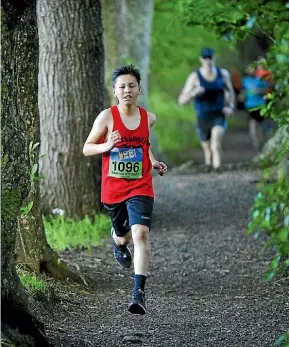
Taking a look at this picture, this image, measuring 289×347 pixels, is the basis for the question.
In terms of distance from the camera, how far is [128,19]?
2127 centimetres

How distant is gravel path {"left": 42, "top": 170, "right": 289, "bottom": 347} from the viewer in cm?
743

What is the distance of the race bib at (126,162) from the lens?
8.41m

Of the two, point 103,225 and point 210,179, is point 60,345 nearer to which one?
point 103,225

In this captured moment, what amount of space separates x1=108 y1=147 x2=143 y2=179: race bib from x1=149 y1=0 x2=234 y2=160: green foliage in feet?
41.1

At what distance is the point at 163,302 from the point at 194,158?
18.3 m

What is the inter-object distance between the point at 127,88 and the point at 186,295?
5.79ft

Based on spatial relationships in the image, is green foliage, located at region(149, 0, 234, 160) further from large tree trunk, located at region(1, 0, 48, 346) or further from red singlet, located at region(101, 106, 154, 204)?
large tree trunk, located at region(1, 0, 48, 346)

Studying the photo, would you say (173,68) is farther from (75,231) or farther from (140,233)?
(140,233)

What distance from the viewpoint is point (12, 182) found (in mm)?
6785

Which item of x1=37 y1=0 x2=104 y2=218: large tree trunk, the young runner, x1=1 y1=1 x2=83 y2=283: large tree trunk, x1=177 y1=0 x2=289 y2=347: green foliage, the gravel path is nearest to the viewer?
x1=177 y1=0 x2=289 y2=347: green foliage

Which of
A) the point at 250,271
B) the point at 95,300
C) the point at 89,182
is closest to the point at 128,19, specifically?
the point at 89,182

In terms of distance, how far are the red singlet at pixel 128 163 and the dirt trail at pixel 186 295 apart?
86 centimetres

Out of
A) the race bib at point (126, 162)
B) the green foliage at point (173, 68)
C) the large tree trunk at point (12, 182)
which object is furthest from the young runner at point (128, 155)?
the green foliage at point (173, 68)

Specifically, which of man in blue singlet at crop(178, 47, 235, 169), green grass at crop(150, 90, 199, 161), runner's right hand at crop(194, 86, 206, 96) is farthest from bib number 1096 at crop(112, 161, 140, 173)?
green grass at crop(150, 90, 199, 161)
